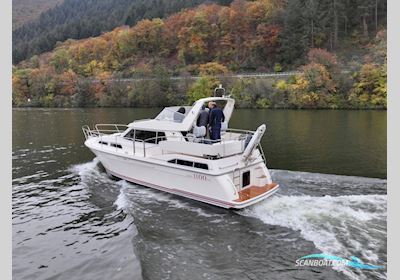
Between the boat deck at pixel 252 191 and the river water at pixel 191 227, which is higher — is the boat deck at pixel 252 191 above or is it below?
above

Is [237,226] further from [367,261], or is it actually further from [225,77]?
[225,77]

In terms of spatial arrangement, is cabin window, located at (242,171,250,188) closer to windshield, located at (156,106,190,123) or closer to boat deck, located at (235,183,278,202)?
boat deck, located at (235,183,278,202)

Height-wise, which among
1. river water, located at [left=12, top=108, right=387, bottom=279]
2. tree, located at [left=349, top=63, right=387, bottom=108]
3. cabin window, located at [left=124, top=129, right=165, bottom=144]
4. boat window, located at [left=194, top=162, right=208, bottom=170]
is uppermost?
tree, located at [left=349, top=63, right=387, bottom=108]

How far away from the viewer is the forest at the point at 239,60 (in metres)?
54.2

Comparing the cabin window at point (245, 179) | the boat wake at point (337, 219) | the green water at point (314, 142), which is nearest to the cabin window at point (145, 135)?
the cabin window at point (245, 179)

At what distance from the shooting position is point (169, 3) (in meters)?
126

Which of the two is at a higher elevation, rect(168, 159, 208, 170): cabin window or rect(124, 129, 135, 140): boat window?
rect(124, 129, 135, 140): boat window

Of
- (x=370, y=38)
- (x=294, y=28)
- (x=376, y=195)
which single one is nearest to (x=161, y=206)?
(x=376, y=195)

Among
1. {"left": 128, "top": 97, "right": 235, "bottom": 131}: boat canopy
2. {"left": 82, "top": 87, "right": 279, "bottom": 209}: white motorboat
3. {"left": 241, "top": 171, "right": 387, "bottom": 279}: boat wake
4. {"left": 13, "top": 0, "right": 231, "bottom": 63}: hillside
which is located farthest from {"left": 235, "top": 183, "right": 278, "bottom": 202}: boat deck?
{"left": 13, "top": 0, "right": 231, "bottom": 63}: hillside

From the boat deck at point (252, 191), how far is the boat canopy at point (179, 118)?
11.7ft

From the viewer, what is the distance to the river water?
8711mm

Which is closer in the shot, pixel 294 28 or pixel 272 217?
pixel 272 217

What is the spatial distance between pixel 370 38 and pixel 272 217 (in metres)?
76.3

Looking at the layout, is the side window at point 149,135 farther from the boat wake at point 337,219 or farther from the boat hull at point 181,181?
the boat wake at point 337,219
